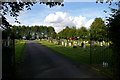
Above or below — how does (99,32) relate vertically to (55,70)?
above

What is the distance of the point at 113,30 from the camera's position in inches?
234

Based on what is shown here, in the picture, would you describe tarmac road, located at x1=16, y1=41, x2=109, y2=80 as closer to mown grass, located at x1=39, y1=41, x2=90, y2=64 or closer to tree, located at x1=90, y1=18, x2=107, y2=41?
mown grass, located at x1=39, y1=41, x2=90, y2=64

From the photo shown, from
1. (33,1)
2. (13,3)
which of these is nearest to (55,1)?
(33,1)

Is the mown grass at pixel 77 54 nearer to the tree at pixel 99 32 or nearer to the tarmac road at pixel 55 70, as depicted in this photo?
the tarmac road at pixel 55 70

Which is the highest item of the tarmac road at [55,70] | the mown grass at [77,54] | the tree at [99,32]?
the tree at [99,32]

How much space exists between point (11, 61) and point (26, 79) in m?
1.30

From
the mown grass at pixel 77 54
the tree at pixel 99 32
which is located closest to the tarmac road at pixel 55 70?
the mown grass at pixel 77 54

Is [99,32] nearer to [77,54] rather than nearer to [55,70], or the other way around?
[55,70]

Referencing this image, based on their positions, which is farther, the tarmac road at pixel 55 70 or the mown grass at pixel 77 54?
the mown grass at pixel 77 54

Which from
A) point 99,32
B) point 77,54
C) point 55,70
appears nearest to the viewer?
point 99,32

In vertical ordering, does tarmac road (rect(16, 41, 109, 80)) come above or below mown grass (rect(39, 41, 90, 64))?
below

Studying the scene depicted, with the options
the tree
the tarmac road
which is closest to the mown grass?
the tarmac road

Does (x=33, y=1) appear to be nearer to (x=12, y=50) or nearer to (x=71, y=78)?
(x=12, y=50)

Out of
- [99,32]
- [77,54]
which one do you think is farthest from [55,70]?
[77,54]
